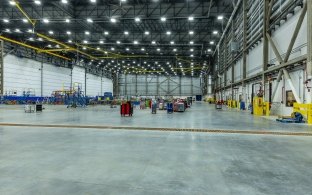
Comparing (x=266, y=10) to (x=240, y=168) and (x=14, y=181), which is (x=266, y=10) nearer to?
(x=240, y=168)

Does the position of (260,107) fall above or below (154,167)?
above

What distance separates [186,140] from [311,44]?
29.0ft

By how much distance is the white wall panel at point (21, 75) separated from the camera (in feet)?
105

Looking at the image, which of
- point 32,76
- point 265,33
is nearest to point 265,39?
point 265,33

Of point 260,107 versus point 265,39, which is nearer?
point 260,107

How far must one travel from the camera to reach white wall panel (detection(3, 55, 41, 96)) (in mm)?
31942

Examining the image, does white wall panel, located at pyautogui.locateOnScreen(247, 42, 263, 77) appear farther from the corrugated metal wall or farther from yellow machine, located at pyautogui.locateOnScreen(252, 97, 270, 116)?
the corrugated metal wall

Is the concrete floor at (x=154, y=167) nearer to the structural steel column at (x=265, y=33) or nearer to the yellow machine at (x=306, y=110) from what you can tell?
the yellow machine at (x=306, y=110)

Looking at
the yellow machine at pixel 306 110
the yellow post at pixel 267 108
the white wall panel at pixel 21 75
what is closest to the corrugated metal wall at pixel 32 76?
the white wall panel at pixel 21 75

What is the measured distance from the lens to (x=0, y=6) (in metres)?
24.5

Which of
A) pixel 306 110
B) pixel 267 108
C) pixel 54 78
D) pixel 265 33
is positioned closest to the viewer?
pixel 306 110

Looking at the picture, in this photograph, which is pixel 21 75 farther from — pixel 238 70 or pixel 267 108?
pixel 267 108

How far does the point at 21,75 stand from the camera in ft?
113

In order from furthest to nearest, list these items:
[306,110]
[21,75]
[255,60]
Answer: [21,75] → [255,60] → [306,110]
